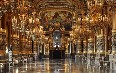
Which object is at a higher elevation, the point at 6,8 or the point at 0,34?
the point at 6,8

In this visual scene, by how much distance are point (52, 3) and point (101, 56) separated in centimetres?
1772

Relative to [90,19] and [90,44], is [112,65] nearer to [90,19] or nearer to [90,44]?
[90,19]

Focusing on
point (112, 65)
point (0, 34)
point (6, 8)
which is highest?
point (6, 8)

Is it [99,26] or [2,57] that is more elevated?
[99,26]

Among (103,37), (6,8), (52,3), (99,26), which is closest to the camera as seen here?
(6,8)

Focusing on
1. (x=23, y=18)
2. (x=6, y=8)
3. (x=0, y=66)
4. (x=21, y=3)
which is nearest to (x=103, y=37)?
(x=23, y=18)

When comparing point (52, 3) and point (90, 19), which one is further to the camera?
point (52, 3)

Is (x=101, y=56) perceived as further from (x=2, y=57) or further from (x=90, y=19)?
(x=2, y=57)

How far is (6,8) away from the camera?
60.8 ft

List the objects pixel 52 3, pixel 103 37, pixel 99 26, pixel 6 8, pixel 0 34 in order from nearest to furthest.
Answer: pixel 6 8 < pixel 0 34 < pixel 99 26 < pixel 103 37 < pixel 52 3

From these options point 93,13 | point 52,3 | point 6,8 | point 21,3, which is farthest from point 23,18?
point 52,3

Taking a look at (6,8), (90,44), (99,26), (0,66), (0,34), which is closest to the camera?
(6,8)

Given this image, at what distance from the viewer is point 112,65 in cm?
2780

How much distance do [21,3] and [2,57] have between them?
3.68 meters
